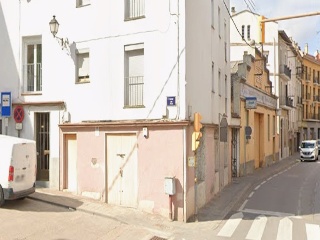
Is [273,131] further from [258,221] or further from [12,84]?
[12,84]

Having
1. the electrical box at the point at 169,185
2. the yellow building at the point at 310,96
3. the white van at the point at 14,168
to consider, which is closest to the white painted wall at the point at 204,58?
the electrical box at the point at 169,185

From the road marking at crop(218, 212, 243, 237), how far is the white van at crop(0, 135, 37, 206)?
591cm

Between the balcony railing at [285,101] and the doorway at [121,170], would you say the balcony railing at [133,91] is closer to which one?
the doorway at [121,170]

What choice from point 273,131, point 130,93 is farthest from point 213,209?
point 273,131

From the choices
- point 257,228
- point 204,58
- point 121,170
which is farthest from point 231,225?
point 204,58

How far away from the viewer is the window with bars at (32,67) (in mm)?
13996

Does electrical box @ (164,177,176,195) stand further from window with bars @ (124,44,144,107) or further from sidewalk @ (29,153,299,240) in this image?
window with bars @ (124,44,144,107)

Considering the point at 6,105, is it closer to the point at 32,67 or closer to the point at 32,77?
the point at 32,77

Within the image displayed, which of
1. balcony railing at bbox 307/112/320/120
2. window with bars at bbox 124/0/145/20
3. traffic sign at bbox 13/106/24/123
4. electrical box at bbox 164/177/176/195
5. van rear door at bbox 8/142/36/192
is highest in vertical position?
window with bars at bbox 124/0/145/20

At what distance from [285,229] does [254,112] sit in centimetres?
1689

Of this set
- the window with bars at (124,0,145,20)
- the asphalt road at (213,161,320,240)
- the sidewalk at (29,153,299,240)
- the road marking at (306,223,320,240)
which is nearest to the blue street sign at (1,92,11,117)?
the sidewalk at (29,153,299,240)

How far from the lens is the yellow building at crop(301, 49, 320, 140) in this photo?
56.5 m

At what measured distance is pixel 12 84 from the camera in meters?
14.1

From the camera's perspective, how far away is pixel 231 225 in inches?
437
